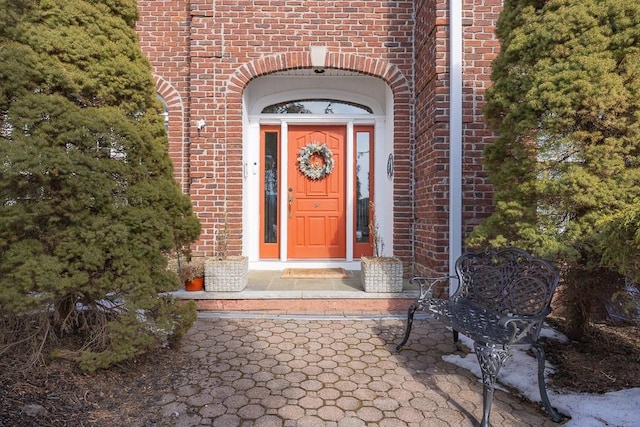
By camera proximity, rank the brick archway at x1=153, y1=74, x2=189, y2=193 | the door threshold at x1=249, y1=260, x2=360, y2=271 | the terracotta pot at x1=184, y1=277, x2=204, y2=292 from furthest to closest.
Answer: the door threshold at x1=249, y1=260, x2=360, y2=271
the brick archway at x1=153, y1=74, x2=189, y2=193
the terracotta pot at x1=184, y1=277, x2=204, y2=292

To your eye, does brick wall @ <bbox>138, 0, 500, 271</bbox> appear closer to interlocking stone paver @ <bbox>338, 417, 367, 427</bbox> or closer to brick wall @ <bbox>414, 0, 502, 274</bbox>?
brick wall @ <bbox>414, 0, 502, 274</bbox>

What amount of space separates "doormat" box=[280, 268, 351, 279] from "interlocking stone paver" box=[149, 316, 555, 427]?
124 centimetres

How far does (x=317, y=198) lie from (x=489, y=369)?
3.60 m

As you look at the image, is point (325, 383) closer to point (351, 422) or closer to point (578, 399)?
point (351, 422)

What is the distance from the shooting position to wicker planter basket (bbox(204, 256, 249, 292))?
146 inches

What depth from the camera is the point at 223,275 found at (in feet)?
12.1

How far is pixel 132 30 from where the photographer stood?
2.47 meters

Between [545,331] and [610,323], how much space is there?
0.80 metres

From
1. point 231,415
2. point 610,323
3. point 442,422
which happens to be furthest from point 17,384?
point 610,323

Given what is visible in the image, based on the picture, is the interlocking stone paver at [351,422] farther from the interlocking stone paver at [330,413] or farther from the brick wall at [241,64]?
the brick wall at [241,64]

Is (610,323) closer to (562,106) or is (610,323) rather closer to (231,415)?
(562,106)

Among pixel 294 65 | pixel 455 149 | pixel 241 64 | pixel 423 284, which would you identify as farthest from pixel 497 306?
pixel 241 64

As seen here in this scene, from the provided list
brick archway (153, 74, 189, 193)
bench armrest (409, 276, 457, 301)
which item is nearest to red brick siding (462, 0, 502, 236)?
bench armrest (409, 276, 457, 301)

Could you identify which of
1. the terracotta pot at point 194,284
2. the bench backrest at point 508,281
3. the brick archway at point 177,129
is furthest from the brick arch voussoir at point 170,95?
the bench backrest at point 508,281
